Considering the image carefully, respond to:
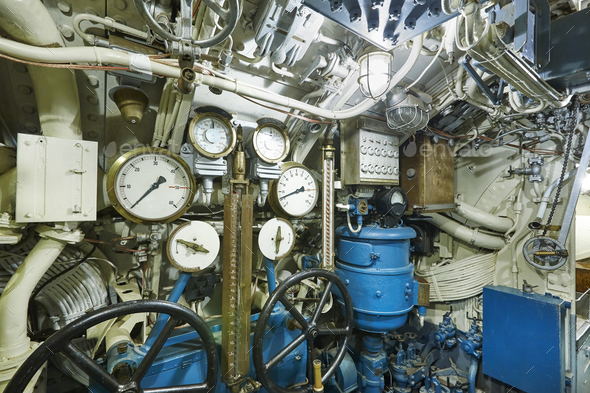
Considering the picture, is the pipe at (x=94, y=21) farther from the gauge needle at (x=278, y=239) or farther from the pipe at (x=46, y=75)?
the gauge needle at (x=278, y=239)

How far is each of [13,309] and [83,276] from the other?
0.39 metres

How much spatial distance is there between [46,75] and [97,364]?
1.37 metres

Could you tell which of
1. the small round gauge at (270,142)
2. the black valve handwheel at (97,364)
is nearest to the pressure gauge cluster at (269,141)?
the small round gauge at (270,142)

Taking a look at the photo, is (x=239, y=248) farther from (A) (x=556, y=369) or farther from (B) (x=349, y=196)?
(A) (x=556, y=369)

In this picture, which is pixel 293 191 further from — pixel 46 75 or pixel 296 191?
pixel 46 75

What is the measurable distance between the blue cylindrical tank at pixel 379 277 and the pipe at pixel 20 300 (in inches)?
80.9

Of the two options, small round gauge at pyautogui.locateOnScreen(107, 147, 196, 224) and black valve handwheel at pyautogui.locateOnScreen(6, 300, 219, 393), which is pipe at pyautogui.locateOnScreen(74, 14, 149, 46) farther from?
black valve handwheel at pyautogui.locateOnScreen(6, 300, 219, 393)

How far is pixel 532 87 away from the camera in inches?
54.6

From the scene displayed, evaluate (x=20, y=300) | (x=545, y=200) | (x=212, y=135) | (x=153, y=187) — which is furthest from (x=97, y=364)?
(x=545, y=200)

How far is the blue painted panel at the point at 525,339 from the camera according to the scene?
6.12ft

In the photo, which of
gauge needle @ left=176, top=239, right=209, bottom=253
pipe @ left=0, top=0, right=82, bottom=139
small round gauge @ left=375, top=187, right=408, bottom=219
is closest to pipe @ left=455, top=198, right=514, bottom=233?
small round gauge @ left=375, top=187, right=408, bottom=219

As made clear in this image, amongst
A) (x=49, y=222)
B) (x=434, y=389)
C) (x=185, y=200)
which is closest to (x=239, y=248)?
(x=185, y=200)

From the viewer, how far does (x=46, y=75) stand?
1.15m

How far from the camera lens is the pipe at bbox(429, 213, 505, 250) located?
8.70ft
